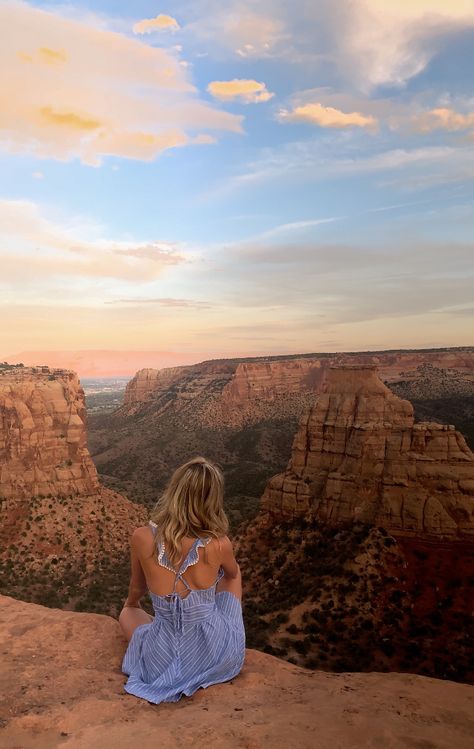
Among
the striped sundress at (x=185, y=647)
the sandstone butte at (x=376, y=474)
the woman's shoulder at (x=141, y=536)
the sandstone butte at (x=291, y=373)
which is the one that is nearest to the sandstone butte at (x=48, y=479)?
the sandstone butte at (x=376, y=474)

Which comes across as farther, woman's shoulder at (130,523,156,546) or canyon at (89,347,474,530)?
canyon at (89,347,474,530)

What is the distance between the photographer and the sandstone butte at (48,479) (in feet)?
129

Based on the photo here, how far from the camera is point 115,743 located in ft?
16.0

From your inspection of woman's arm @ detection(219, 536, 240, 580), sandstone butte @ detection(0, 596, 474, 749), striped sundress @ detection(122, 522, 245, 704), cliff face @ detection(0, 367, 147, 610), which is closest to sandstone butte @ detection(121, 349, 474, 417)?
cliff face @ detection(0, 367, 147, 610)

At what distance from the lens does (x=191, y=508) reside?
635cm

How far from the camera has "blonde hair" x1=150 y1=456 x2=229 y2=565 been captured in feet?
20.7

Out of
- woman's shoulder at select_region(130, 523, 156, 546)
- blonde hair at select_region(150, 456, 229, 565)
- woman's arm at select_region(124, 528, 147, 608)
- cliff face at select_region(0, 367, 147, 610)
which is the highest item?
blonde hair at select_region(150, 456, 229, 565)

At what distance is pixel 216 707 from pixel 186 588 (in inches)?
53.6

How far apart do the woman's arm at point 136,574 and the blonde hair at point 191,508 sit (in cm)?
32

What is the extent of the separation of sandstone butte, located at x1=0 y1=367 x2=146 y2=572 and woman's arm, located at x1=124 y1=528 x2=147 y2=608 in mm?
33229

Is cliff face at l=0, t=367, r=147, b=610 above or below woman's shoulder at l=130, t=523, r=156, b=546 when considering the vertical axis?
below

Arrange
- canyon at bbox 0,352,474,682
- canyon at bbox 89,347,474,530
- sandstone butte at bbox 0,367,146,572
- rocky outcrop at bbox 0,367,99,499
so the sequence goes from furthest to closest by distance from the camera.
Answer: canyon at bbox 89,347,474,530, rocky outcrop at bbox 0,367,99,499, sandstone butte at bbox 0,367,146,572, canyon at bbox 0,352,474,682

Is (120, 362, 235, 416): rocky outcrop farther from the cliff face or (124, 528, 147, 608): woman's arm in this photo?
(124, 528, 147, 608): woman's arm

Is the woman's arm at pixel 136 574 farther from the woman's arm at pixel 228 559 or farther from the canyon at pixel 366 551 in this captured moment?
the canyon at pixel 366 551
